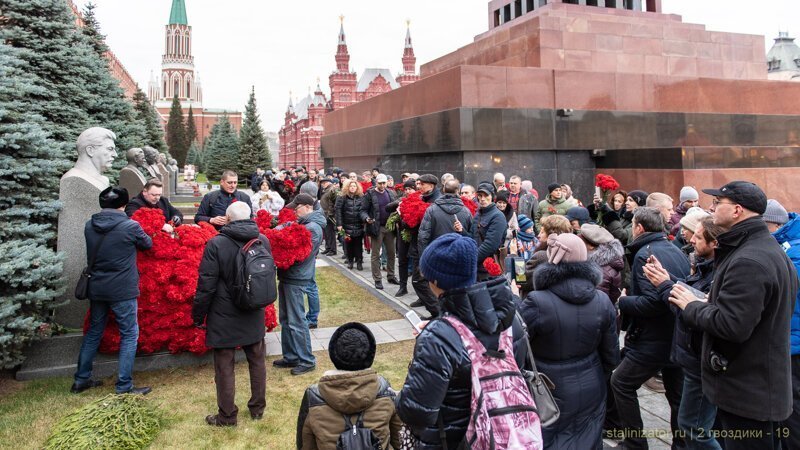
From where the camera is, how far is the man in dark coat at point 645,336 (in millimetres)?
3916

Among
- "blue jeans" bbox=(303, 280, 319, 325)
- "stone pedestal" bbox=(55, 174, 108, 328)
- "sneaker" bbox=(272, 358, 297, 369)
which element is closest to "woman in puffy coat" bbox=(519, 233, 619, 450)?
"sneaker" bbox=(272, 358, 297, 369)

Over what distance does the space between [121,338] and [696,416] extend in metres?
5.36

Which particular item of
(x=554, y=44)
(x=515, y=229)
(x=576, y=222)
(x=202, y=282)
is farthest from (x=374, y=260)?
(x=554, y=44)

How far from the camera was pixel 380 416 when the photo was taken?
2.81 meters

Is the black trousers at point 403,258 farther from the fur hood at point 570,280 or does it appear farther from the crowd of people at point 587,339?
the fur hood at point 570,280

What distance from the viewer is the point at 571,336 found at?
313cm

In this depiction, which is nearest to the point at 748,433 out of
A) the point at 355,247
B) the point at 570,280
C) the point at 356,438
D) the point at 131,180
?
the point at 570,280

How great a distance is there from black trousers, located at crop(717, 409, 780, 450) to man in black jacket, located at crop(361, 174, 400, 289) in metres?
7.59

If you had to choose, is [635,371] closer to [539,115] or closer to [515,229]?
[515,229]

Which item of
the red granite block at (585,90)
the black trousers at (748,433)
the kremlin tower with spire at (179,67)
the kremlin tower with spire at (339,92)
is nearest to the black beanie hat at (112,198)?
the black trousers at (748,433)

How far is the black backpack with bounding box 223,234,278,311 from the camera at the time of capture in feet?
15.1

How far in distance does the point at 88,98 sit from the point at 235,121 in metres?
131

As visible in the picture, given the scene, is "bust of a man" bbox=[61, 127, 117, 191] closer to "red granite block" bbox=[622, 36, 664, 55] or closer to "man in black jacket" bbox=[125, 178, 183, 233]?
"man in black jacket" bbox=[125, 178, 183, 233]

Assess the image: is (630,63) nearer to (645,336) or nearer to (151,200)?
(645,336)
